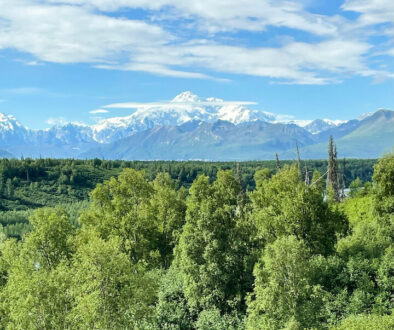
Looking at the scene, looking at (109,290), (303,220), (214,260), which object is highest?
(303,220)

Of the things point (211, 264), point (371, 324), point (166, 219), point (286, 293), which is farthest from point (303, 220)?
point (166, 219)

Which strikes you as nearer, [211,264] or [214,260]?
[211,264]

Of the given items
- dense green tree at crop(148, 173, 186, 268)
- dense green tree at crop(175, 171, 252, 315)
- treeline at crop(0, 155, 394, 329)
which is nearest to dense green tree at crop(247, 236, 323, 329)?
treeline at crop(0, 155, 394, 329)

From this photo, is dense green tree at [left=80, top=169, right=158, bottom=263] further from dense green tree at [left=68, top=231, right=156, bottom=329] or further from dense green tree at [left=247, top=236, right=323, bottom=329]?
dense green tree at [left=247, top=236, right=323, bottom=329]

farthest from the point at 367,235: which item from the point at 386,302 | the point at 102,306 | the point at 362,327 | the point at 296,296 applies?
the point at 102,306

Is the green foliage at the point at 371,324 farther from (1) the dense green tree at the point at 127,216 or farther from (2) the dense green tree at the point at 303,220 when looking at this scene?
(1) the dense green tree at the point at 127,216

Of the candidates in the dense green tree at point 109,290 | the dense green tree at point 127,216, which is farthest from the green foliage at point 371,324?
the dense green tree at point 127,216

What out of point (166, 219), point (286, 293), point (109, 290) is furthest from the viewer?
point (166, 219)

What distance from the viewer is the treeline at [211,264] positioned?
4603cm

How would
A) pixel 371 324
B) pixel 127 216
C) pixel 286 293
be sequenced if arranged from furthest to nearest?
pixel 127 216 < pixel 286 293 < pixel 371 324

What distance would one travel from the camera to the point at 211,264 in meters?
54.8

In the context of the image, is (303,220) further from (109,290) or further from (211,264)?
(109,290)

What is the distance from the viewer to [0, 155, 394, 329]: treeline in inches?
1812

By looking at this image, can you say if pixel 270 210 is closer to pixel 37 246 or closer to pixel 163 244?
pixel 163 244
